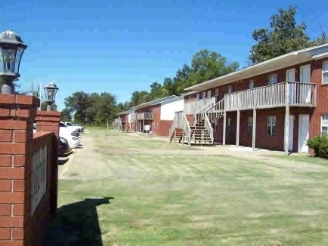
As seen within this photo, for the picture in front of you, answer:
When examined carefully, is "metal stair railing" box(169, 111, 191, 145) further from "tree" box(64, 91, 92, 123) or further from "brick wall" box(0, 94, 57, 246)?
"tree" box(64, 91, 92, 123)

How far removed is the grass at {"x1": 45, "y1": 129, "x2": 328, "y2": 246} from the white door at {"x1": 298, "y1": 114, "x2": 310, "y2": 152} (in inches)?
467

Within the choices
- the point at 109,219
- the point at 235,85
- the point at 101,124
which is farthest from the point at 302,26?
the point at 101,124

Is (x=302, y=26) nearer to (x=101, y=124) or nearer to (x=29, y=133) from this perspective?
(x=29, y=133)

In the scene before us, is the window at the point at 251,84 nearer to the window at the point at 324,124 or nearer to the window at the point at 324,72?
the window at the point at 324,72

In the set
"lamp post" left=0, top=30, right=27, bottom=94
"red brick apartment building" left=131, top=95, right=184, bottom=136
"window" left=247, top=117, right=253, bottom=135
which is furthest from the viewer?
"red brick apartment building" left=131, top=95, right=184, bottom=136

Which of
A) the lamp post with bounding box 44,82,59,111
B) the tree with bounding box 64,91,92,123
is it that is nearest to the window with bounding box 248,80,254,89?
the lamp post with bounding box 44,82,59,111

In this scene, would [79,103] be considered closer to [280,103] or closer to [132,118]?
[132,118]

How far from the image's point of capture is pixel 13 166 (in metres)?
3.10

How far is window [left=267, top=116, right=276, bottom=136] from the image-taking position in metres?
26.4

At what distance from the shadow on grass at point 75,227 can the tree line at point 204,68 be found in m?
49.8

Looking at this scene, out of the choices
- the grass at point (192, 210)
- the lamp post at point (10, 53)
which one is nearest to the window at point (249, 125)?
the grass at point (192, 210)

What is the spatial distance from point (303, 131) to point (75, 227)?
20.3 meters

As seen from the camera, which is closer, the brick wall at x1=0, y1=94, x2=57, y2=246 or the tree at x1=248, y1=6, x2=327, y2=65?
the brick wall at x1=0, y1=94, x2=57, y2=246

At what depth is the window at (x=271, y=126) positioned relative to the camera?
1039 inches
